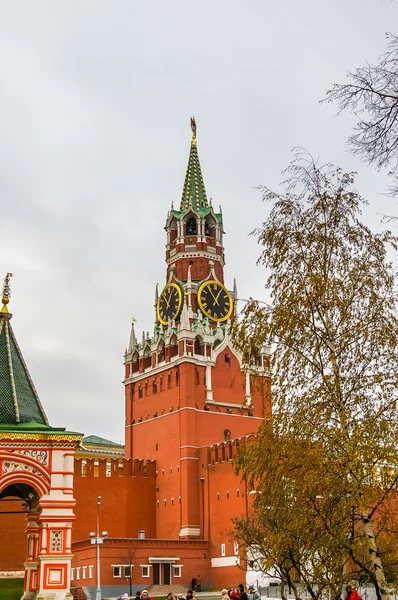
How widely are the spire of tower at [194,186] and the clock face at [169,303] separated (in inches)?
333

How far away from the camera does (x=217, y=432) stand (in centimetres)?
6228

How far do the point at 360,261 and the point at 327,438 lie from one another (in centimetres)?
419

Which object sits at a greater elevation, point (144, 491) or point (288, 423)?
point (144, 491)

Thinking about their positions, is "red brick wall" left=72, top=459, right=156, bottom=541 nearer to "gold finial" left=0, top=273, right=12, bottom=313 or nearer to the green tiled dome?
the green tiled dome

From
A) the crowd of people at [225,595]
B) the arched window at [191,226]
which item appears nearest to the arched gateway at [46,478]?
the crowd of people at [225,595]

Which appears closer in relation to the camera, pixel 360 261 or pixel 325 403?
pixel 325 403

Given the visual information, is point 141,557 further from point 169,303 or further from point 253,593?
point 253,593

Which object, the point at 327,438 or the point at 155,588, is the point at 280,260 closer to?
the point at 327,438

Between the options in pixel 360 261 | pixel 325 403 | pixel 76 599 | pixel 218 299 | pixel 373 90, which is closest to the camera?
pixel 373 90

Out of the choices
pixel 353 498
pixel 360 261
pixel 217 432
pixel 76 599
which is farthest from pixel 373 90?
pixel 217 432

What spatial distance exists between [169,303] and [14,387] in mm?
49186

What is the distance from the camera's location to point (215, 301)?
6950 centimetres

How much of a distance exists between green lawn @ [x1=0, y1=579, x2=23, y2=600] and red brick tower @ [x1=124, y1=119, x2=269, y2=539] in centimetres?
1274

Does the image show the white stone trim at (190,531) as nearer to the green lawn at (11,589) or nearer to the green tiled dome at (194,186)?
the green lawn at (11,589)
